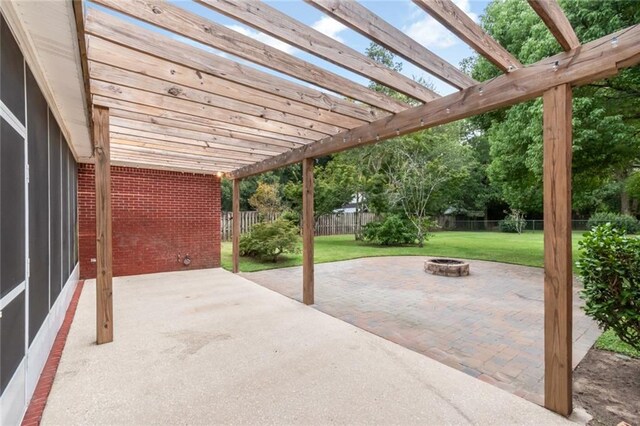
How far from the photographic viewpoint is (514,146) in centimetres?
765

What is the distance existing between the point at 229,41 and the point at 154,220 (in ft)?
19.2

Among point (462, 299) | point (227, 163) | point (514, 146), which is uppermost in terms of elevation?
point (514, 146)

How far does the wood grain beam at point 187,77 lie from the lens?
2.13 m

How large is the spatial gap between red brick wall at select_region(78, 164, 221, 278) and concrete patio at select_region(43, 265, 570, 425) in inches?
115

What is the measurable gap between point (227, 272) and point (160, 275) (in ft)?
4.60

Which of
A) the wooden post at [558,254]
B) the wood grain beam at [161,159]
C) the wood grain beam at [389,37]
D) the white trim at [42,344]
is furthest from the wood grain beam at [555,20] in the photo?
the wood grain beam at [161,159]

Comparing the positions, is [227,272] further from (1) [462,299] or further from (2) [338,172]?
(2) [338,172]

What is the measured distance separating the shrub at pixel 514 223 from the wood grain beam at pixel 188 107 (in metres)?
20.0

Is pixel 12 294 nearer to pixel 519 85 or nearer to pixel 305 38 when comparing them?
pixel 305 38

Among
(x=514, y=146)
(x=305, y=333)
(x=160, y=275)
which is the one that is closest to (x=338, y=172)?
(x=514, y=146)

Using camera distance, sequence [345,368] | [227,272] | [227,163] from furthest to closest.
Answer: [227,272] < [227,163] < [345,368]

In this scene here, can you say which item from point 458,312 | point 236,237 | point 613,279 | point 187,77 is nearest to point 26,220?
point 187,77

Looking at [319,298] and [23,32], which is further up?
[23,32]

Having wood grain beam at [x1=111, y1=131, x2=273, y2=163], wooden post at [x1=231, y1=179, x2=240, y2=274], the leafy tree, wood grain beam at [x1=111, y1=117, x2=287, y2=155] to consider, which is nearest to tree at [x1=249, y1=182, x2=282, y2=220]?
the leafy tree
